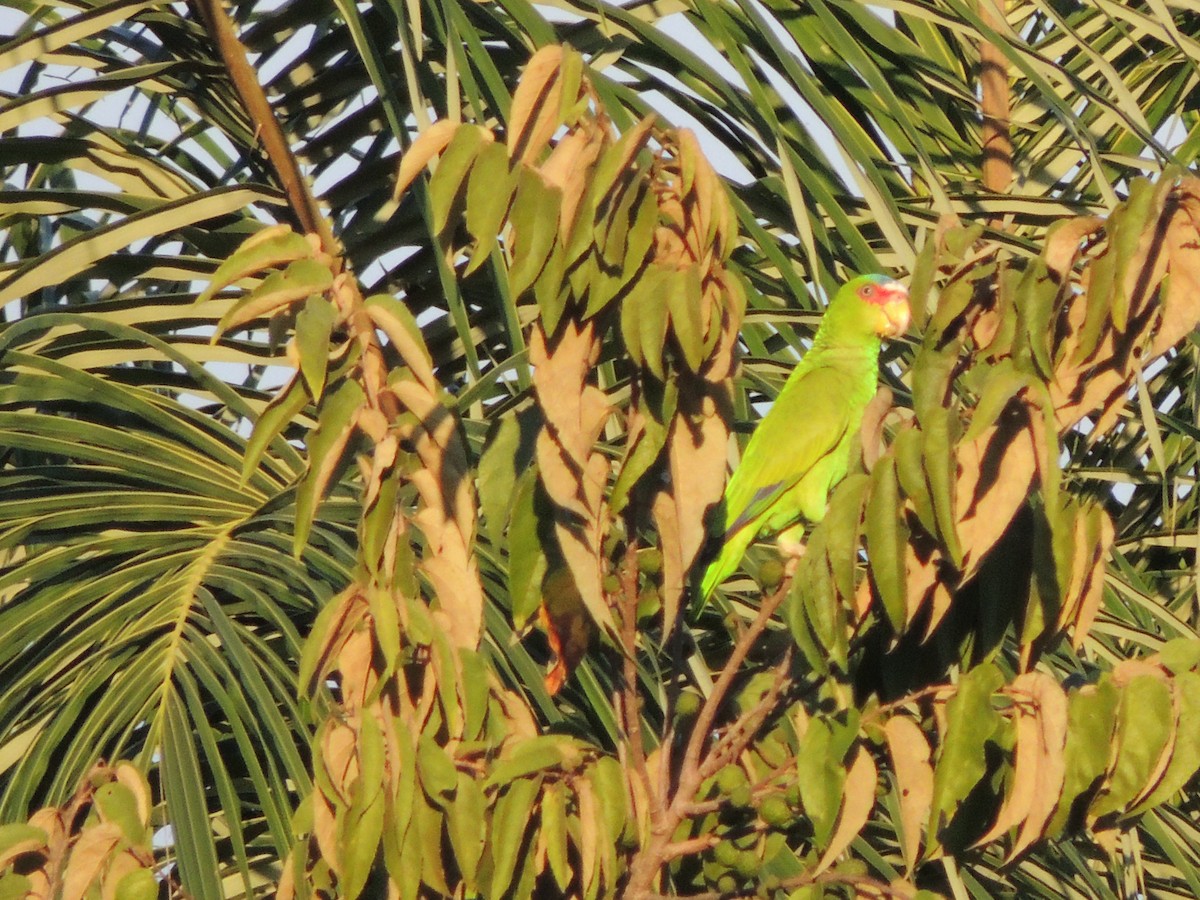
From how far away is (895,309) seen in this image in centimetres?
286

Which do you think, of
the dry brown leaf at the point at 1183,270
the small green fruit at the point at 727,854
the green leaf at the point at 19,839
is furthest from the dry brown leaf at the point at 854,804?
A: the green leaf at the point at 19,839

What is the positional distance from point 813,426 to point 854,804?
1652mm

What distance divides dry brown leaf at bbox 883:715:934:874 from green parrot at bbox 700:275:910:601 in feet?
3.80

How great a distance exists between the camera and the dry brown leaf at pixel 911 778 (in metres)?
1.43

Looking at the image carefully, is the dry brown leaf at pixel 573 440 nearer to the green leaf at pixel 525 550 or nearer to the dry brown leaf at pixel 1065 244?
the green leaf at pixel 525 550

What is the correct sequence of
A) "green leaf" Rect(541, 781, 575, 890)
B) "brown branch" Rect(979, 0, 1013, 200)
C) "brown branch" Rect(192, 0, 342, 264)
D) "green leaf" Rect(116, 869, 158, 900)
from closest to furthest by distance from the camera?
"green leaf" Rect(116, 869, 158, 900) < "green leaf" Rect(541, 781, 575, 890) < "brown branch" Rect(192, 0, 342, 264) < "brown branch" Rect(979, 0, 1013, 200)

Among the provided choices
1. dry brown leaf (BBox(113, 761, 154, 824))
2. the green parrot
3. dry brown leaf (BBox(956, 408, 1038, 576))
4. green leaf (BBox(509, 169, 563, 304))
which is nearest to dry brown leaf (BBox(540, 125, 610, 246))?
green leaf (BBox(509, 169, 563, 304))

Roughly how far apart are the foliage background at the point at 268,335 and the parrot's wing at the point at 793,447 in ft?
0.52

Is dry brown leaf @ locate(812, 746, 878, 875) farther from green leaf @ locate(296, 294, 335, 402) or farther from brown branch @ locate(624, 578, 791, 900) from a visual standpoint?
green leaf @ locate(296, 294, 335, 402)

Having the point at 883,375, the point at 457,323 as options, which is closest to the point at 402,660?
the point at 457,323

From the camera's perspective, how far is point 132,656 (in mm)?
2072

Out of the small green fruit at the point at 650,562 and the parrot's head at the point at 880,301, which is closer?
the small green fruit at the point at 650,562

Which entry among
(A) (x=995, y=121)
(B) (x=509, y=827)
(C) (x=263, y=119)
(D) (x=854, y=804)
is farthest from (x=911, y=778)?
(A) (x=995, y=121)

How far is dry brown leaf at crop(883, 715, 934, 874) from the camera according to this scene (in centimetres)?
143
